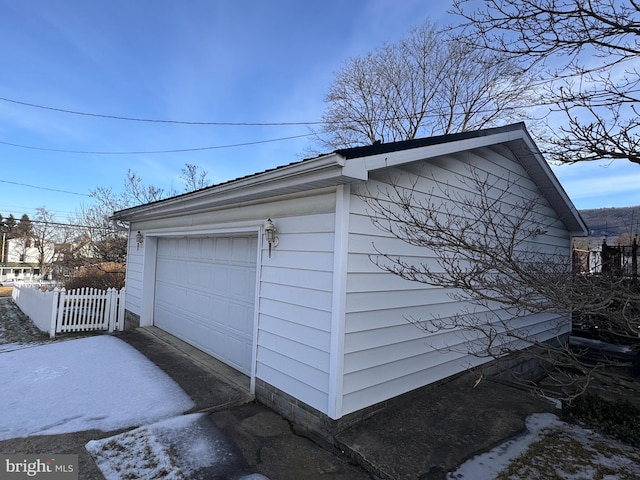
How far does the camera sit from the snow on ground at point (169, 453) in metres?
2.54

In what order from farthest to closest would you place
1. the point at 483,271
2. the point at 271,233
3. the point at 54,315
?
the point at 54,315 → the point at 271,233 → the point at 483,271

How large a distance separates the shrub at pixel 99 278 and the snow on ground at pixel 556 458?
13.4 m

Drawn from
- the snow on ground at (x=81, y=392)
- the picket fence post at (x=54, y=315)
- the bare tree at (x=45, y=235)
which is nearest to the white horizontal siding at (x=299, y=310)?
the snow on ground at (x=81, y=392)

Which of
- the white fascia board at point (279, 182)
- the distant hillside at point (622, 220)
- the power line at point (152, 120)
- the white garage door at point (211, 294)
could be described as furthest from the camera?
the power line at point (152, 120)

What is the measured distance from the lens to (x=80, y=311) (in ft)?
26.2

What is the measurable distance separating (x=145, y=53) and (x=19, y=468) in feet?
31.7

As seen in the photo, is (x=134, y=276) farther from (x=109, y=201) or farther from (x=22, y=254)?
(x=22, y=254)

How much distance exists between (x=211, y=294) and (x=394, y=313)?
335 centimetres

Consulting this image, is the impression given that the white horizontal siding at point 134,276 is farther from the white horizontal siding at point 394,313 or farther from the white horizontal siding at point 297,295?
the white horizontal siding at point 394,313

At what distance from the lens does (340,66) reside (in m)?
16.2

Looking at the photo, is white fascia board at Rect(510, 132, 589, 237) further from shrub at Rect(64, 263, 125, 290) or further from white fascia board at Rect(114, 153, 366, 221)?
shrub at Rect(64, 263, 125, 290)

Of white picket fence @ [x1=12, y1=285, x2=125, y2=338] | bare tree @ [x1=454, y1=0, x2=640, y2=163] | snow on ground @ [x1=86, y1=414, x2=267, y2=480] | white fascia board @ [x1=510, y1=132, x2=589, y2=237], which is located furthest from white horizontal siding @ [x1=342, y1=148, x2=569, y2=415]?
white picket fence @ [x1=12, y1=285, x2=125, y2=338]

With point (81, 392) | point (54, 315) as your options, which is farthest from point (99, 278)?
point (81, 392)

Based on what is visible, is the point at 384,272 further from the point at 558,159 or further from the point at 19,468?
the point at 19,468
